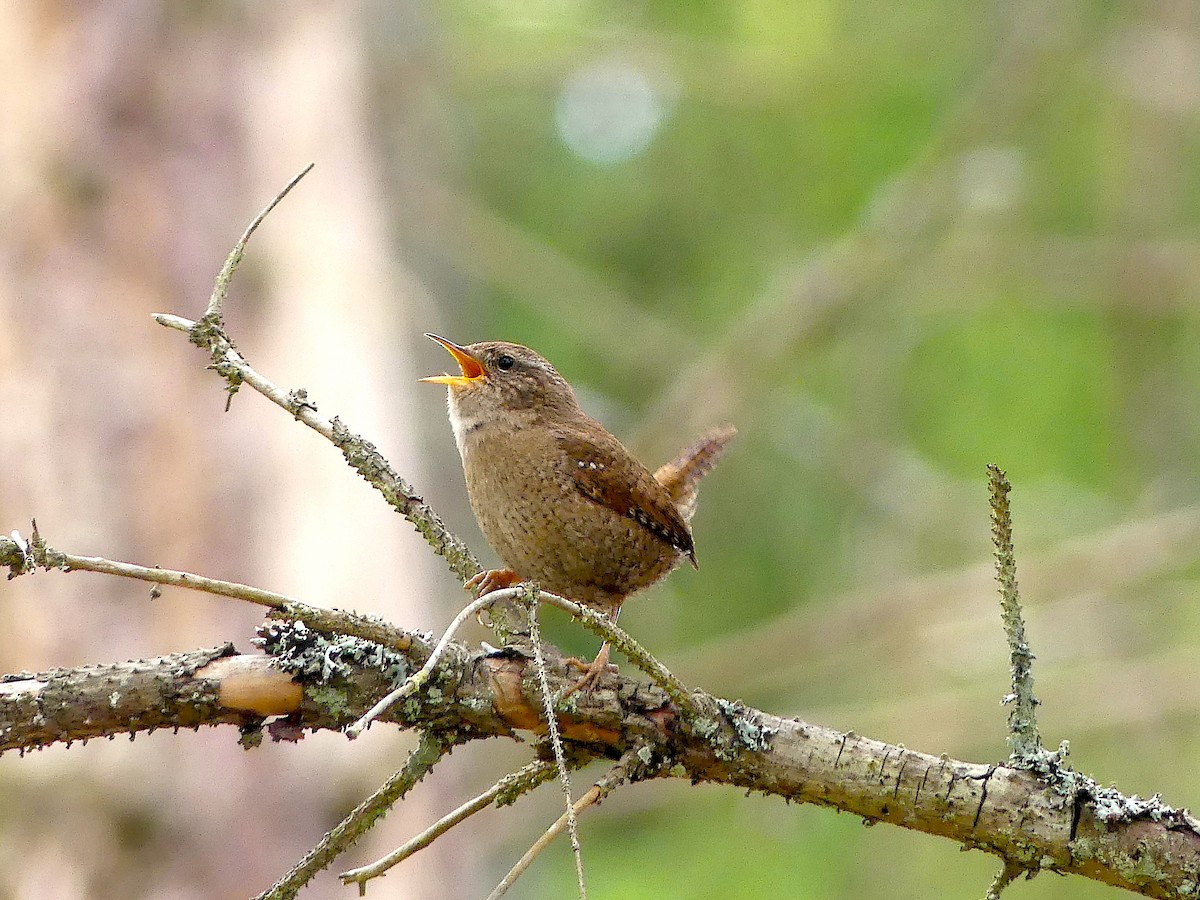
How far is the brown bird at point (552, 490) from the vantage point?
322cm

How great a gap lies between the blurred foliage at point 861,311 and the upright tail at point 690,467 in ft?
2.40

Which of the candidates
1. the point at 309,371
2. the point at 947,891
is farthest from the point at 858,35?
the point at 947,891

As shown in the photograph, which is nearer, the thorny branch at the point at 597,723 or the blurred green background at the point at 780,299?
the thorny branch at the point at 597,723

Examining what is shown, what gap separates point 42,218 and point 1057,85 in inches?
194

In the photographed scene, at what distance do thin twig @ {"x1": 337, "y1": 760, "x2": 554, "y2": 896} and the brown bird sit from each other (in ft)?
3.50

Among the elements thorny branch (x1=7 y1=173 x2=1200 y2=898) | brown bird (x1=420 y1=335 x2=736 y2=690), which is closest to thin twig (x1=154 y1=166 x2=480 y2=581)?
thorny branch (x1=7 y1=173 x2=1200 y2=898)

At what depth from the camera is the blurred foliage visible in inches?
211

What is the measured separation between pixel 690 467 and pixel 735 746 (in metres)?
2.22

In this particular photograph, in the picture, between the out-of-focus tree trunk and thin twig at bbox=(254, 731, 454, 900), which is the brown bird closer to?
the out-of-focus tree trunk

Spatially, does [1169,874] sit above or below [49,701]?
below

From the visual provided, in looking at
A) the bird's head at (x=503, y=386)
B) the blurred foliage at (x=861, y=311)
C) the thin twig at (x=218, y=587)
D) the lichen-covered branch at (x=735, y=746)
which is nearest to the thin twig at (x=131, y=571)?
the thin twig at (x=218, y=587)

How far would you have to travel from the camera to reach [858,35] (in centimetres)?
687

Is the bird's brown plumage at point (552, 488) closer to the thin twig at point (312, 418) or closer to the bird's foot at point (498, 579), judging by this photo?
the bird's foot at point (498, 579)

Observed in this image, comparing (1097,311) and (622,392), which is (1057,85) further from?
(622,392)
